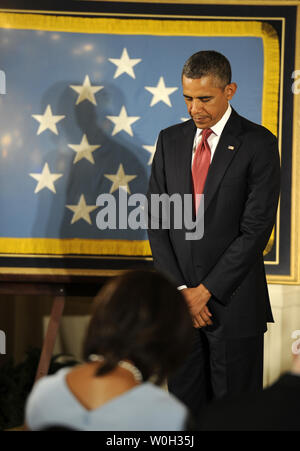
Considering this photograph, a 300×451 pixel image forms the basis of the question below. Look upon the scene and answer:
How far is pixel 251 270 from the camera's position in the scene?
9.60 ft

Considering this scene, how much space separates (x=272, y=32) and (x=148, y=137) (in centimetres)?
93

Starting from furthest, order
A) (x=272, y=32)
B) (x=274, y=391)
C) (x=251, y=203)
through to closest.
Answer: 1. (x=272, y=32)
2. (x=251, y=203)
3. (x=274, y=391)

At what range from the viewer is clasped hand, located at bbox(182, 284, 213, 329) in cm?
284

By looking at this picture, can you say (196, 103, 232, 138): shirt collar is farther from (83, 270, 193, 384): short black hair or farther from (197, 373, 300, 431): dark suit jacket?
(197, 373, 300, 431): dark suit jacket

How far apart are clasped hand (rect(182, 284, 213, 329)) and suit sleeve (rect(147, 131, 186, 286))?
0.08 meters

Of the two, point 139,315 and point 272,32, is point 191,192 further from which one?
point 139,315

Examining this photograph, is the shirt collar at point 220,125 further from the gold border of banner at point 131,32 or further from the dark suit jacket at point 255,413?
the dark suit jacket at point 255,413

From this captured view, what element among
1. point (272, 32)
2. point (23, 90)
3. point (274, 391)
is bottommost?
point (274, 391)

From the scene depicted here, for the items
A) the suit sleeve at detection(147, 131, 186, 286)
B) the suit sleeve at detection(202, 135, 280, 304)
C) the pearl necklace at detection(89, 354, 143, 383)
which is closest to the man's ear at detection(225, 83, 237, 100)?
the suit sleeve at detection(202, 135, 280, 304)

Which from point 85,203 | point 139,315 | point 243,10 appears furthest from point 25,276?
point 139,315

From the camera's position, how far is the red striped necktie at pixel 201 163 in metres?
2.97

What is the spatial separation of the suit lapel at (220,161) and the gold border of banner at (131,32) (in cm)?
81

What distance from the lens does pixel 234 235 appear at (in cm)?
292

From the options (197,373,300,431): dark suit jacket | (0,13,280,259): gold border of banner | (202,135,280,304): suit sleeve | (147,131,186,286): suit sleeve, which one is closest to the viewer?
(197,373,300,431): dark suit jacket
